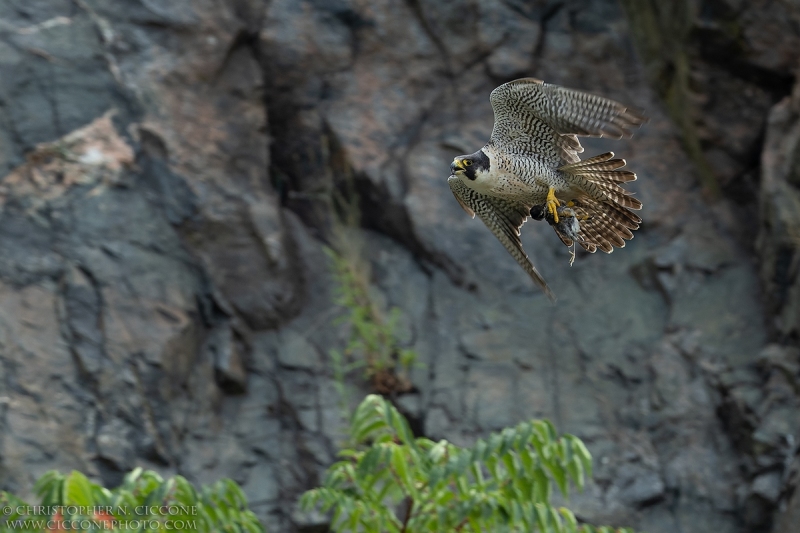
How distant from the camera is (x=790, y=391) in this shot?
21.2 ft

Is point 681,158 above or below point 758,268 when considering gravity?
above

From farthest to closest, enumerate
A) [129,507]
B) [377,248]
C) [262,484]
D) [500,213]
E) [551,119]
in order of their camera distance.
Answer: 1. [377,248]
2. [262,484]
3. [500,213]
4. [551,119]
5. [129,507]

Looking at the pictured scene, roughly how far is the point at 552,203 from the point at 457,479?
1.22 m

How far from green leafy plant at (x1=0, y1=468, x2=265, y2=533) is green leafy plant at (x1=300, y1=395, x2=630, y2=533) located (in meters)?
0.32

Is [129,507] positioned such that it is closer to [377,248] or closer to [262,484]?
[262,484]

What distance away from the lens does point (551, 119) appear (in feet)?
13.4

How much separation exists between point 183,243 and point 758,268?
4146 millimetres

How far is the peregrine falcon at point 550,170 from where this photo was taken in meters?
4.02

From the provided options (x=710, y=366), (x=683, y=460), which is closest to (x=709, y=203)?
(x=710, y=366)

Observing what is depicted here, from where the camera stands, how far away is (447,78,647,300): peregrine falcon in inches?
158

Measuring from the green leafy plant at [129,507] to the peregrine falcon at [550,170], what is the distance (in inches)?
62.6

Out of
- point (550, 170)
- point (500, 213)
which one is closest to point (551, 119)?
point (550, 170)

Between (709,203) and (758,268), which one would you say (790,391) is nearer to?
(758,268)

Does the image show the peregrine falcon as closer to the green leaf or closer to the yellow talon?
the yellow talon
